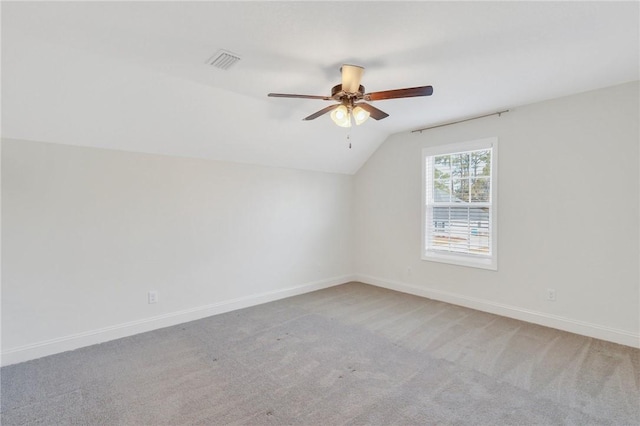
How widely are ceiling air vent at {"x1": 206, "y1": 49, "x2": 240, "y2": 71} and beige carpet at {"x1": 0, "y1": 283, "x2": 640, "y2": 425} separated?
99.3 inches

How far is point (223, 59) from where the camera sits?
8.00 ft

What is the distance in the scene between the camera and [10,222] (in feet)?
8.58

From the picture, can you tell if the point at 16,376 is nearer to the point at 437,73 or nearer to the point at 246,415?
the point at 246,415

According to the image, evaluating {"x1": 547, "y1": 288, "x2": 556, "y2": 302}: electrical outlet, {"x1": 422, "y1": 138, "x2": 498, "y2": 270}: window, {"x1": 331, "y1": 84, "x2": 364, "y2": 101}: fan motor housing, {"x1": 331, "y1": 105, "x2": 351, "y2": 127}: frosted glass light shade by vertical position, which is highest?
{"x1": 331, "y1": 84, "x2": 364, "y2": 101}: fan motor housing

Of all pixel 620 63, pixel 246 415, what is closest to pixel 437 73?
pixel 620 63

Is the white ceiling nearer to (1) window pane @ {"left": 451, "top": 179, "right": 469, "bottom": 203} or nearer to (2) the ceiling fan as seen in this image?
(2) the ceiling fan

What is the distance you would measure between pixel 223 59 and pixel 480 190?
342 centimetres

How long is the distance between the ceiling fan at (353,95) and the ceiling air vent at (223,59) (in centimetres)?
38

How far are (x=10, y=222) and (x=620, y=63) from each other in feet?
17.6

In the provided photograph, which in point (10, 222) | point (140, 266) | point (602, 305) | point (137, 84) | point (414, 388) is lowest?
point (414, 388)

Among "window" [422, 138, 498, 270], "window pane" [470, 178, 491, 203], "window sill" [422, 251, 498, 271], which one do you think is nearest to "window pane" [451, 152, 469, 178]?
"window" [422, 138, 498, 270]

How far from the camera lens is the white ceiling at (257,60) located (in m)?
1.88

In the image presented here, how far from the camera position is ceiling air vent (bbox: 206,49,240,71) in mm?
2355

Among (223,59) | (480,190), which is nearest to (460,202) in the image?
(480,190)
